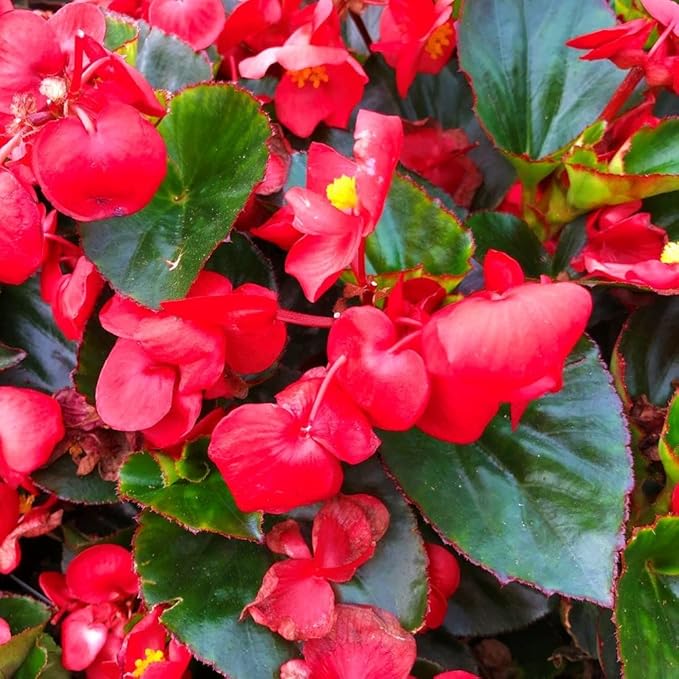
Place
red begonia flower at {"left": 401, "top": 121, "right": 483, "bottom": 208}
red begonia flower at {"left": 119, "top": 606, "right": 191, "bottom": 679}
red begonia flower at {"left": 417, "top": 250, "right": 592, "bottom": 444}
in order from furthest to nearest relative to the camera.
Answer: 1. red begonia flower at {"left": 401, "top": 121, "right": 483, "bottom": 208}
2. red begonia flower at {"left": 119, "top": 606, "right": 191, "bottom": 679}
3. red begonia flower at {"left": 417, "top": 250, "right": 592, "bottom": 444}

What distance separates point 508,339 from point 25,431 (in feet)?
1.27

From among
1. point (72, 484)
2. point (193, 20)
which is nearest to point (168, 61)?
point (193, 20)

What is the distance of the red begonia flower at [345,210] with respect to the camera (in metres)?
0.51

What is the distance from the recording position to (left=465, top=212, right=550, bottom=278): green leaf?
73 centimetres

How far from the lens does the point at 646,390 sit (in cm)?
72

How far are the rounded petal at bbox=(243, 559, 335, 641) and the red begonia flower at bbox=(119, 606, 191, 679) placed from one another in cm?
7

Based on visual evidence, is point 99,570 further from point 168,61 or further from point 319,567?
point 168,61

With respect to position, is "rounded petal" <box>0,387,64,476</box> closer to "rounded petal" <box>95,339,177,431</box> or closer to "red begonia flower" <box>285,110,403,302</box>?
"rounded petal" <box>95,339,177,431</box>

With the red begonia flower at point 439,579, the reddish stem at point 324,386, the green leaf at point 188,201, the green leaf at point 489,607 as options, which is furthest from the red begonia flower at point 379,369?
the green leaf at point 489,607

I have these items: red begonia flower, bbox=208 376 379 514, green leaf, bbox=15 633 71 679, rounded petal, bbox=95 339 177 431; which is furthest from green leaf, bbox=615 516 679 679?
green leaf, bbox=15 633 71 679

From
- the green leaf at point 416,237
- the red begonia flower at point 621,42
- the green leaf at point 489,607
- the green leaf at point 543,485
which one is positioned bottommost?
the green leaf at point 489,607

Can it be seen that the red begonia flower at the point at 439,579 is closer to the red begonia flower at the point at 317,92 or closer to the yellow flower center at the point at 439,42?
the red begonia flower at the point at 317,92

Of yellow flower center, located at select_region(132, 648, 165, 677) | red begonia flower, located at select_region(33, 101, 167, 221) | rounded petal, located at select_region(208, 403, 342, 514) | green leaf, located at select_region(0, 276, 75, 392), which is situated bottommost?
yellow flower center, located at select_region(132, 648, 165, 677)

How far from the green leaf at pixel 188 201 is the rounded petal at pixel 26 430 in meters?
0.14
